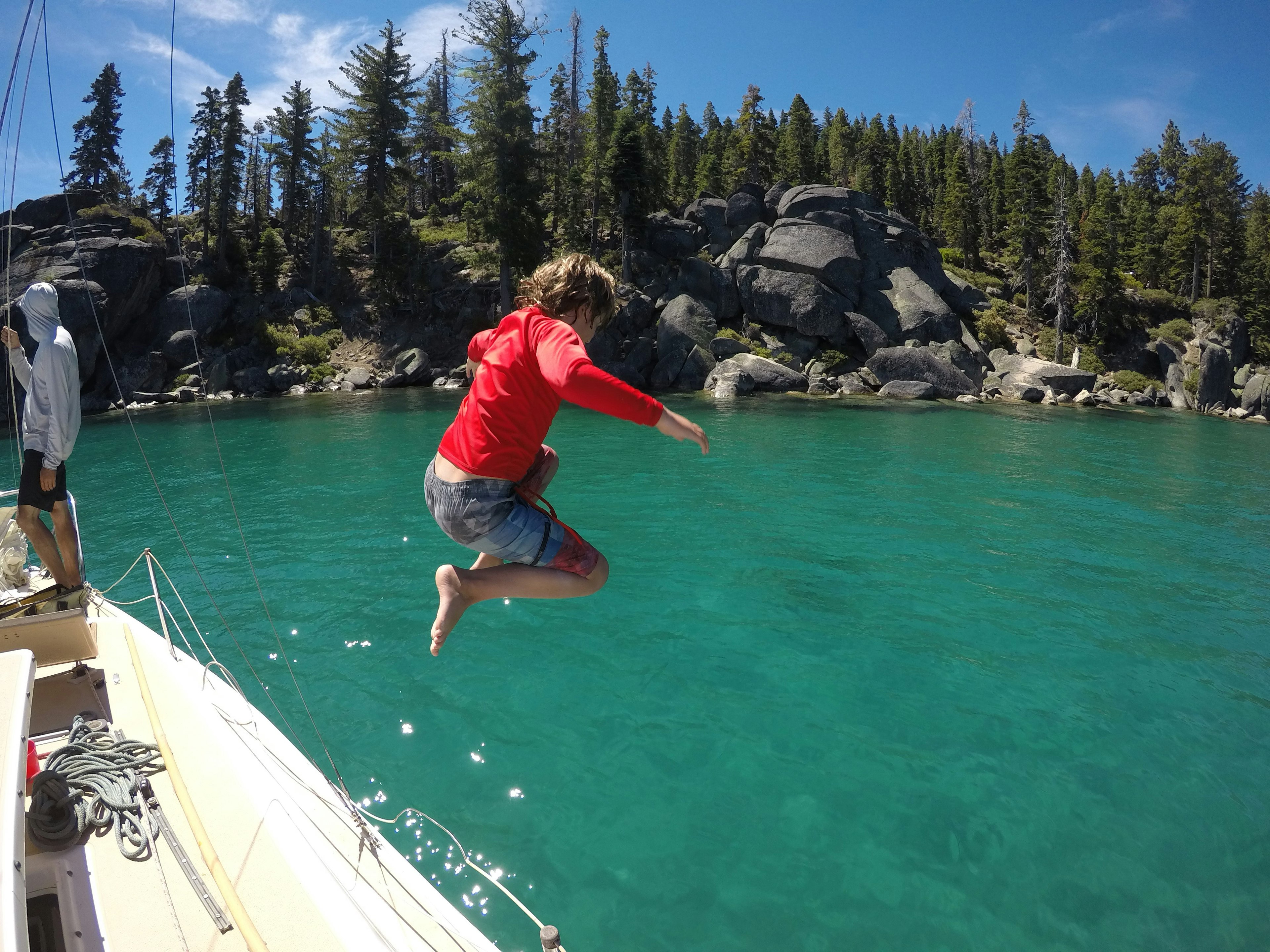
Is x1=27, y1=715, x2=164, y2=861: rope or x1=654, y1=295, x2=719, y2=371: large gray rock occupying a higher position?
x1=654, y1=295, x2=719, y2=371: large gray rock

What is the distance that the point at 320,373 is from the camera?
42812 mm

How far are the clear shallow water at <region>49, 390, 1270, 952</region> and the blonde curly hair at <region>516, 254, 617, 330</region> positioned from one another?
335cm

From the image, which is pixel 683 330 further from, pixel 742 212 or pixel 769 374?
pixel 742 212

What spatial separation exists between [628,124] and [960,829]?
4958 cm

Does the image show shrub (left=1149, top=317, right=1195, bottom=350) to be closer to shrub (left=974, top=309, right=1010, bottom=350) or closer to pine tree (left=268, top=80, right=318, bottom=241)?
shrub (left=974, top=309, right=1010, bottom=350)

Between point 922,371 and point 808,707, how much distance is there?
39.2 metres

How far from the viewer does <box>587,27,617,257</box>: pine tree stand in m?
48.5

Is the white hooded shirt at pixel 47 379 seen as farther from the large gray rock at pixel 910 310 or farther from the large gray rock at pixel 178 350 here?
the large gray rock at pixel 910 310

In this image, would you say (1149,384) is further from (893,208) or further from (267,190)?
(267,190)

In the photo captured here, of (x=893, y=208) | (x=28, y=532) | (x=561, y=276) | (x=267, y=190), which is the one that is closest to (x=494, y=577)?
(x=561, y=276)

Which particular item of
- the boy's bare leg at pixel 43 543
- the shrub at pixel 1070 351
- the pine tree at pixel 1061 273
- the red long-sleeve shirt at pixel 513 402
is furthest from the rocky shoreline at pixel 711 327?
the red long-sleeve shirt at pixel 513 402

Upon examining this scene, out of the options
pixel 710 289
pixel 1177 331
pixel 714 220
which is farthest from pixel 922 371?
pixel 1177 331

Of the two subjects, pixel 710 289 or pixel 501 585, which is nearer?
pixel 501 585

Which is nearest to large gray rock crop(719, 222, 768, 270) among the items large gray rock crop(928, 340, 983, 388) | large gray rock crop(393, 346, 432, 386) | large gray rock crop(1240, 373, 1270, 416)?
large gray rock crop(928, 340, 983, 388)
